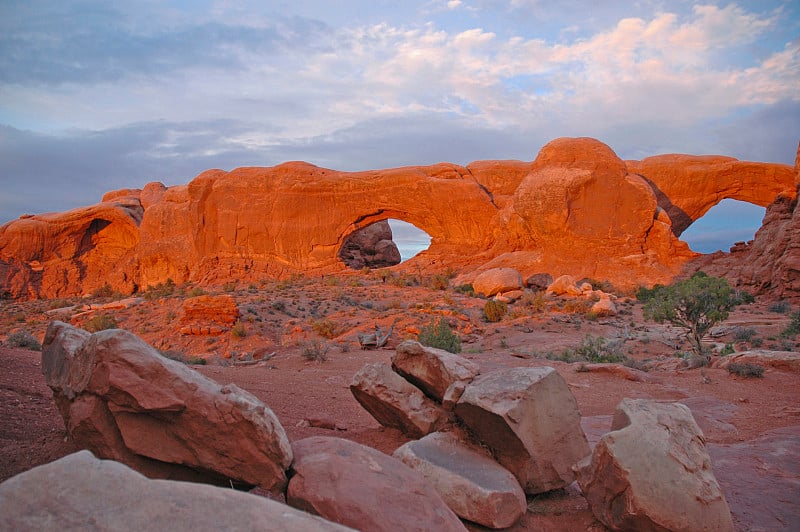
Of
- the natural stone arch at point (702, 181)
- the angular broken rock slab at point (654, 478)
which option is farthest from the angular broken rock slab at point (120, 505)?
the natural stone arch at point (702, 181)

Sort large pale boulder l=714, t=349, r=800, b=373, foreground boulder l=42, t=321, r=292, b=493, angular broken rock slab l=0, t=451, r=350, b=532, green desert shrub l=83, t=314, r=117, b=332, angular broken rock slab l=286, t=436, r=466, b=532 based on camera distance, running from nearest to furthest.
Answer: angular broken rock slab l=0, t=451, r=350, b=532 → angular broken rock slab l=286, t=436, r=466, b=532 → foreground boulder l=42, t=321, r=292, b=493 → large pale boulder l=714, t=349, r=800, b=373 → green desert shrub l=83, t=314, r=117, b=332

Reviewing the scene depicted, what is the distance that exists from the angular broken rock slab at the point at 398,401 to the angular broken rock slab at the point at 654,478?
1.50 m

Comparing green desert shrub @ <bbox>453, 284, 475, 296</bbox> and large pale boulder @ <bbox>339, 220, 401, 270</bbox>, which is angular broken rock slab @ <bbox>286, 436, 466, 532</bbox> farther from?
large pale boulder @ <bbox>339, 220, 401, 270</bbox>

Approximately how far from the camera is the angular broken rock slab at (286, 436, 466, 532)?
299cm

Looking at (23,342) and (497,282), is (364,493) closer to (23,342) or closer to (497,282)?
(23,342)

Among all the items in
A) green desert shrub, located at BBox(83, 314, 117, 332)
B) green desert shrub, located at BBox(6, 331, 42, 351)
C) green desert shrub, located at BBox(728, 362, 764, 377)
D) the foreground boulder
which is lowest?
green desert shrub, located at BBox(83, 314, 117, 332)

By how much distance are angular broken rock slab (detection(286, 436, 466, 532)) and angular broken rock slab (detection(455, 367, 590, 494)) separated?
0.93m

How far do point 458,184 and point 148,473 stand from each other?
30.0 metres

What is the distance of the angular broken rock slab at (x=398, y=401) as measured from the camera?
16.8ft

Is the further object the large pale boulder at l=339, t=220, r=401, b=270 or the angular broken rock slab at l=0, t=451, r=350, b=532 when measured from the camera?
the large pale boulder at l=339, t=220, r=401, b=270

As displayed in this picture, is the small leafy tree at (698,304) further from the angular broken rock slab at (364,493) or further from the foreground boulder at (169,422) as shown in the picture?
the foreground boulder at (169,422)

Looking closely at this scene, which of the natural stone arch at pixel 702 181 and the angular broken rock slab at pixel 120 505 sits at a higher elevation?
the natural stone arch at pixel 702 181

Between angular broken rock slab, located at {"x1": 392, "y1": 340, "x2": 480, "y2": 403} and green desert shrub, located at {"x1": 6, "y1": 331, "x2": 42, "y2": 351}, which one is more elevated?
angular broken rock slab, located at {"x1": 392, "y1": 340, "x2": 480, "y2": 403}

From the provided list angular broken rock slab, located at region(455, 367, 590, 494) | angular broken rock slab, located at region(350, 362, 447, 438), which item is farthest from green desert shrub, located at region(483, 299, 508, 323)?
angular broken rock slab, located at region(455, 367, 590, 494)
